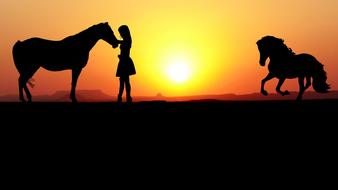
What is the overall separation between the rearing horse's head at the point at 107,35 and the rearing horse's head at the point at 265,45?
18.6 feet

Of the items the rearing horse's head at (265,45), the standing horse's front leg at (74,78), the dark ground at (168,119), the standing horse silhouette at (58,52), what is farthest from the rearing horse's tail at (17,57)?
the rearing horse's head at (265,45)

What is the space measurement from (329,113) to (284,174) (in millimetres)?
5120

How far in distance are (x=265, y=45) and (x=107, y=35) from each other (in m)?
6.00

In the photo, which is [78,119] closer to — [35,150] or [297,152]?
[35,150]

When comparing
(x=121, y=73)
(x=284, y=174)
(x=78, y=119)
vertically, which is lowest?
Answer: (x=284, y=174)

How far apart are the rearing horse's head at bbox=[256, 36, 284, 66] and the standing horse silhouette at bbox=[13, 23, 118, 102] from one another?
568 cm

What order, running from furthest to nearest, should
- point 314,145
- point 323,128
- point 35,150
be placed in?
1. point 323,128
2. point 314,145
3. point 35,150

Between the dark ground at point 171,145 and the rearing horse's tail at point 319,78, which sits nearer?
the dark ground at point 171,145

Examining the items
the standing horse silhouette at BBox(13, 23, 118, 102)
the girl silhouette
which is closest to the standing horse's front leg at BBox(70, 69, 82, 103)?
the standing horse silhouette at BBox(13, 23, 118, 102)

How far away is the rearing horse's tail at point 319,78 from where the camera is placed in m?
18.9

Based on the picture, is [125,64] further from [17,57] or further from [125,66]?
[17,57]

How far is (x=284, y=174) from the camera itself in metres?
7.79

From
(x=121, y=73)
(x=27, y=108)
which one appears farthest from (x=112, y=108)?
(x=27, y=108)

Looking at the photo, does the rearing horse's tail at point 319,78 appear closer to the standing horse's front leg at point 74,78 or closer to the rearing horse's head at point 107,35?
the rearing horse's head at point 107,35
